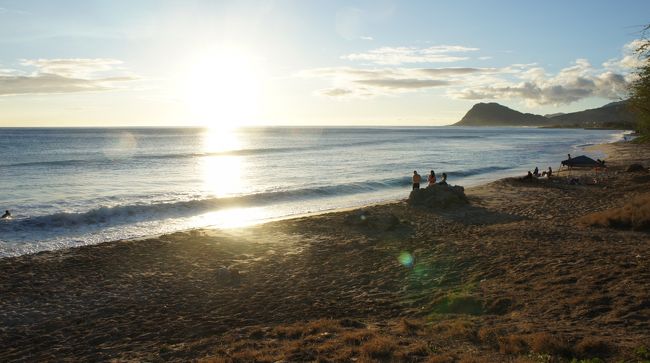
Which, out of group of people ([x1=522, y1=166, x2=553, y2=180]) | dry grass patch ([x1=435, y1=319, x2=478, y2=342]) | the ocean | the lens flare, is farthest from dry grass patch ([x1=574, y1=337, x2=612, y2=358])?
group of people ([x1=522, y1=166, x2=553, y2=180])

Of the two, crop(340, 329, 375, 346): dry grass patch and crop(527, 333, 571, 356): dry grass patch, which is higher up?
crop(527, 333, 571, 356): dry grass patch

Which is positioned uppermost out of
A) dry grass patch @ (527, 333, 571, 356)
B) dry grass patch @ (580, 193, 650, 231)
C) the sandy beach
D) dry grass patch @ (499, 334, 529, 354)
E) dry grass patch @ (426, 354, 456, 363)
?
dry grass patch @ (580, 193, 650, 231)

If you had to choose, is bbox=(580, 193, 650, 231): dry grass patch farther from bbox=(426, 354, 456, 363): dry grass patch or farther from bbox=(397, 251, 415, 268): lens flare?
bbox=(426, 354, 456, 363): dry grass patch

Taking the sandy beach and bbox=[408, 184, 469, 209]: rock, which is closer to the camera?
the sandy beach

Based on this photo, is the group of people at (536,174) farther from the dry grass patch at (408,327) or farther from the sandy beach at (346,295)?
the dry grass patch at (408,327)

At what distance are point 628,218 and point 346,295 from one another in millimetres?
11493

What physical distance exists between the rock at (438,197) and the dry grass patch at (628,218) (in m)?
7.64

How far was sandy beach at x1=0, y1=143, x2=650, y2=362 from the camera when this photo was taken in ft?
27.4

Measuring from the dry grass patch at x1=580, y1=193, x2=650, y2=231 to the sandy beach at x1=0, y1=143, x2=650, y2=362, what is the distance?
19 centimetres

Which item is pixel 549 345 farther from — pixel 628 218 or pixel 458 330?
pixel 628 218

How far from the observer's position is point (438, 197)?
83.3 feet

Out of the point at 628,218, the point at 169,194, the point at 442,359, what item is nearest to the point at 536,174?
the point at 628,218

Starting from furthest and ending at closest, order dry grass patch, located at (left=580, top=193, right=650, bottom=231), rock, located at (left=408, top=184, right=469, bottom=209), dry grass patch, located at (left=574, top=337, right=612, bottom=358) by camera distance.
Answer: rock, located at (left=408, top=184, right=469, bottom=209)
dry grass patch, located at (left=580, top=193, right=650, bottom=231)
dry grass patch, located at (left=574, top=337, right=612, bottom=358)

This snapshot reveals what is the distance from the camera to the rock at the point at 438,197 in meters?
25.2
